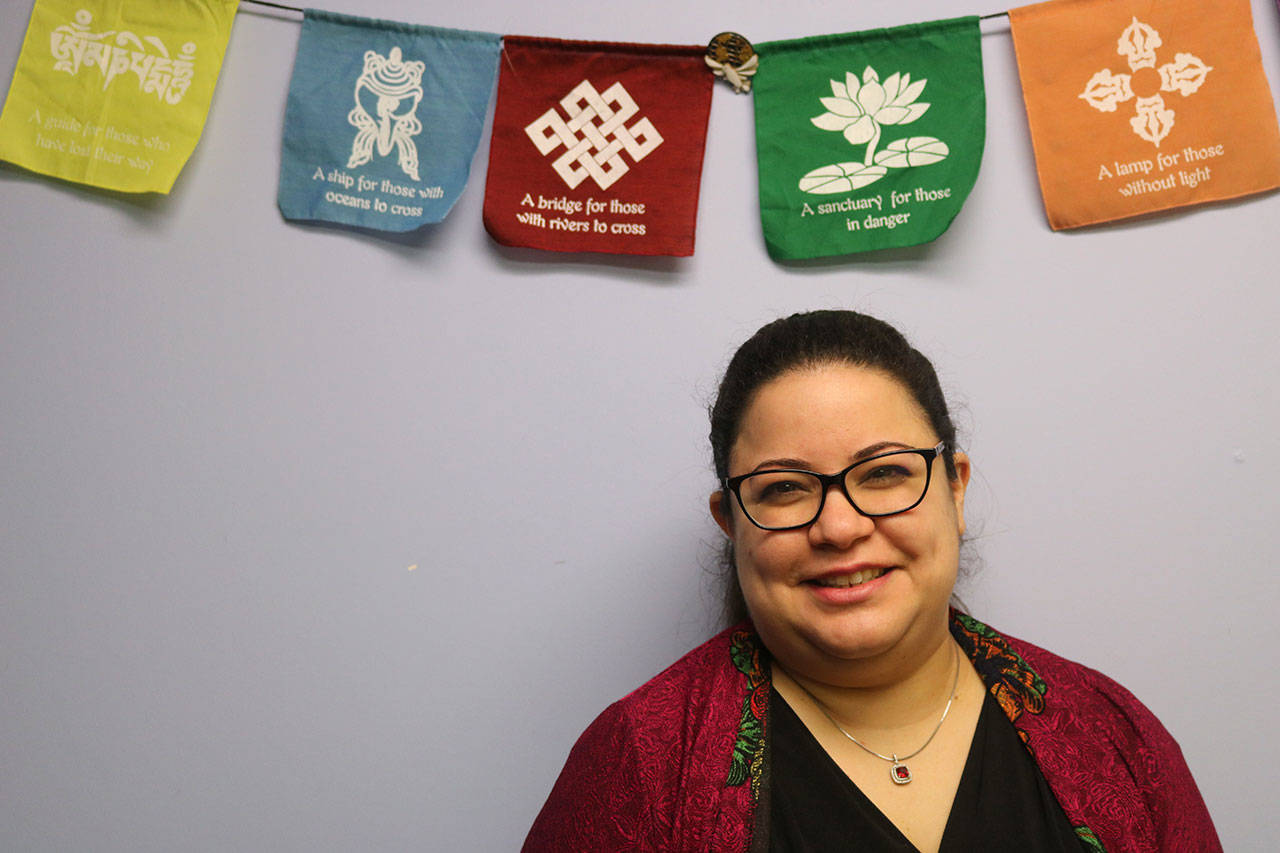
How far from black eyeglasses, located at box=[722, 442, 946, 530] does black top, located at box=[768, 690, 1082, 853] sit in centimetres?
27

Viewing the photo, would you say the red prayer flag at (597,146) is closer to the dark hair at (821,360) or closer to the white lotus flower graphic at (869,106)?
the white lotus flower graphic at (869,106)

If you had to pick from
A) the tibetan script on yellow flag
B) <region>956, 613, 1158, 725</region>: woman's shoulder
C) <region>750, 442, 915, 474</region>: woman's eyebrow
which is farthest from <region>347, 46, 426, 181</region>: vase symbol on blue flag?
<region>956, 613, 1158, 725</region>: woman's shoulder

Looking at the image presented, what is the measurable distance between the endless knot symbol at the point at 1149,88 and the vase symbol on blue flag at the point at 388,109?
1.11 meters

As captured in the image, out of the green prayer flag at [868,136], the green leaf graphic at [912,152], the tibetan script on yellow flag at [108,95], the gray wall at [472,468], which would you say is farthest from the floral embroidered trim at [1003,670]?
the tibetan script on yellow flag at [108,95]

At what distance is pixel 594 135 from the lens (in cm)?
149

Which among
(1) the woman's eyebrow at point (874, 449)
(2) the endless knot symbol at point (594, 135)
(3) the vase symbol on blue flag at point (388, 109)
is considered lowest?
(1) the woman's eyebrow at point (874, 449)

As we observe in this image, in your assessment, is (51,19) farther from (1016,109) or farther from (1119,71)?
(1119,71)

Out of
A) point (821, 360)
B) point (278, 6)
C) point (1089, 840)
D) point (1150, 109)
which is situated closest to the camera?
point (1089, 840)

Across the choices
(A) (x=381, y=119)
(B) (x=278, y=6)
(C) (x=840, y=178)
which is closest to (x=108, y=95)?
(B) (x=278, y=6)

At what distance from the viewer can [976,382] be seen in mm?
1475

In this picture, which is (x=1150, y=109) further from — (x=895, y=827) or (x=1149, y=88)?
(x=895, y=827)

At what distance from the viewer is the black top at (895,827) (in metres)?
1.02

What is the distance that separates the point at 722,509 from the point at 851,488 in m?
0.21

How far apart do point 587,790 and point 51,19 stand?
1.54 m
